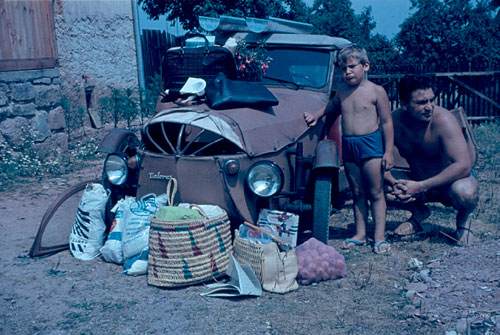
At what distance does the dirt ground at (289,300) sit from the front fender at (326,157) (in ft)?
2.71

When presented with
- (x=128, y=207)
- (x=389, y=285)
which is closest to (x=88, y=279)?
(x=128, y=207)

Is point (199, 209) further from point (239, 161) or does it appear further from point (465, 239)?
point (465, 239)

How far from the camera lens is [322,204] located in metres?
4.02

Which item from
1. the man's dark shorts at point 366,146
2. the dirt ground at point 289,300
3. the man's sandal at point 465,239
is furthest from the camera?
the man's sandal at point 465,239

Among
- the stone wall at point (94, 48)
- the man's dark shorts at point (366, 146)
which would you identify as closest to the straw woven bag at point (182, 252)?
the man's dark shorts at point (366, 146)

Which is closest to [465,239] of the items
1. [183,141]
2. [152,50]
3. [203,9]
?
[183,141]

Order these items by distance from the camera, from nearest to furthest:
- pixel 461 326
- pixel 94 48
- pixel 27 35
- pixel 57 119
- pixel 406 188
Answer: pixel 461 326 < pixel 406 188 < pixel 27 35 < pixel 57 119 < pixel 94 48

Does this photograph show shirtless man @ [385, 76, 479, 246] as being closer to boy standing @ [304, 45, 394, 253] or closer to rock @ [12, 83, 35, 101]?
boy standing @ [304, 45, 394, 253]

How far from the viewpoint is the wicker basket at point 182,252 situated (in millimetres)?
3682

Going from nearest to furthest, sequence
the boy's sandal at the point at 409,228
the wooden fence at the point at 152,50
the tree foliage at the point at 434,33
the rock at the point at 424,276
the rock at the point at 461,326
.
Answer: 1. the rock at the point at 461,326
2. the rock at the point at 424,276
3. the boy's sandal at the point at 409,228
4. the wooden fence at the point at 152,50
5. the tree foliage at the point at 434,33

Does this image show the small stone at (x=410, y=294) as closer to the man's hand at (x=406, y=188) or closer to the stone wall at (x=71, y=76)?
the man's hand at (x=406, y=188)

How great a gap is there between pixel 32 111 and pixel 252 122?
558 centimetres

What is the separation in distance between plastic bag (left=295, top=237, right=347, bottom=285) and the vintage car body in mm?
250

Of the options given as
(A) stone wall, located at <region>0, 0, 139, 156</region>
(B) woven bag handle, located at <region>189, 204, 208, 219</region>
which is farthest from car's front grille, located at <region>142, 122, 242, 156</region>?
(A) stone wall, located at <region>0, 0, 139, 156</region>
